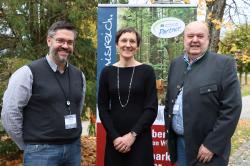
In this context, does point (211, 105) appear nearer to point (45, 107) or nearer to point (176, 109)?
point (176, 109)

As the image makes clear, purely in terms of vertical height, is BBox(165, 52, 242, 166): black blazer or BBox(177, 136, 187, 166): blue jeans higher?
BBox(165, 52, 242, 166): black blazer

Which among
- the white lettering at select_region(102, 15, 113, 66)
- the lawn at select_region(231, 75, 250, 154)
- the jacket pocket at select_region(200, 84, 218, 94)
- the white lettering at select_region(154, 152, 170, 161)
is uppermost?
the white lettering at select_region(102, 15, 113, 66)

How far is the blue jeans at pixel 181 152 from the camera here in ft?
14.0

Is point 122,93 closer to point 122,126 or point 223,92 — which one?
point 122,126

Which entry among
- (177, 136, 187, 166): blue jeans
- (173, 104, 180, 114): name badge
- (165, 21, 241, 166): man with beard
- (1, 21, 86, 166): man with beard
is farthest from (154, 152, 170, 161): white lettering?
(1, 21, 86, 166): man with beard

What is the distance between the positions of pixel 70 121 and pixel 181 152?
1.19m

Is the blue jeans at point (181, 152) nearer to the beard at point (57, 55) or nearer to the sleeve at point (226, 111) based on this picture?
the sleeve at point (226, 111)

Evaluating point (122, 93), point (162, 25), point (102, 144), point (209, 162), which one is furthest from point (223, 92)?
point (102, 144)

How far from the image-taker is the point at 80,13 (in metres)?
6.89

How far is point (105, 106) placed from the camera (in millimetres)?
4406

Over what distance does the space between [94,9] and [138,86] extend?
127 inches

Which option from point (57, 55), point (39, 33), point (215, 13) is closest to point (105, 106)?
point (57, 55)

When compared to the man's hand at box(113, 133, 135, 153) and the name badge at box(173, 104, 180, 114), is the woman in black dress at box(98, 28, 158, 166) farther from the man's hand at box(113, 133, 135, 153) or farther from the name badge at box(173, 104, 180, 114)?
the name badge at box(173, 104, 180, 114)

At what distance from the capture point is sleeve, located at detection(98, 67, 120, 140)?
432 centimetres
